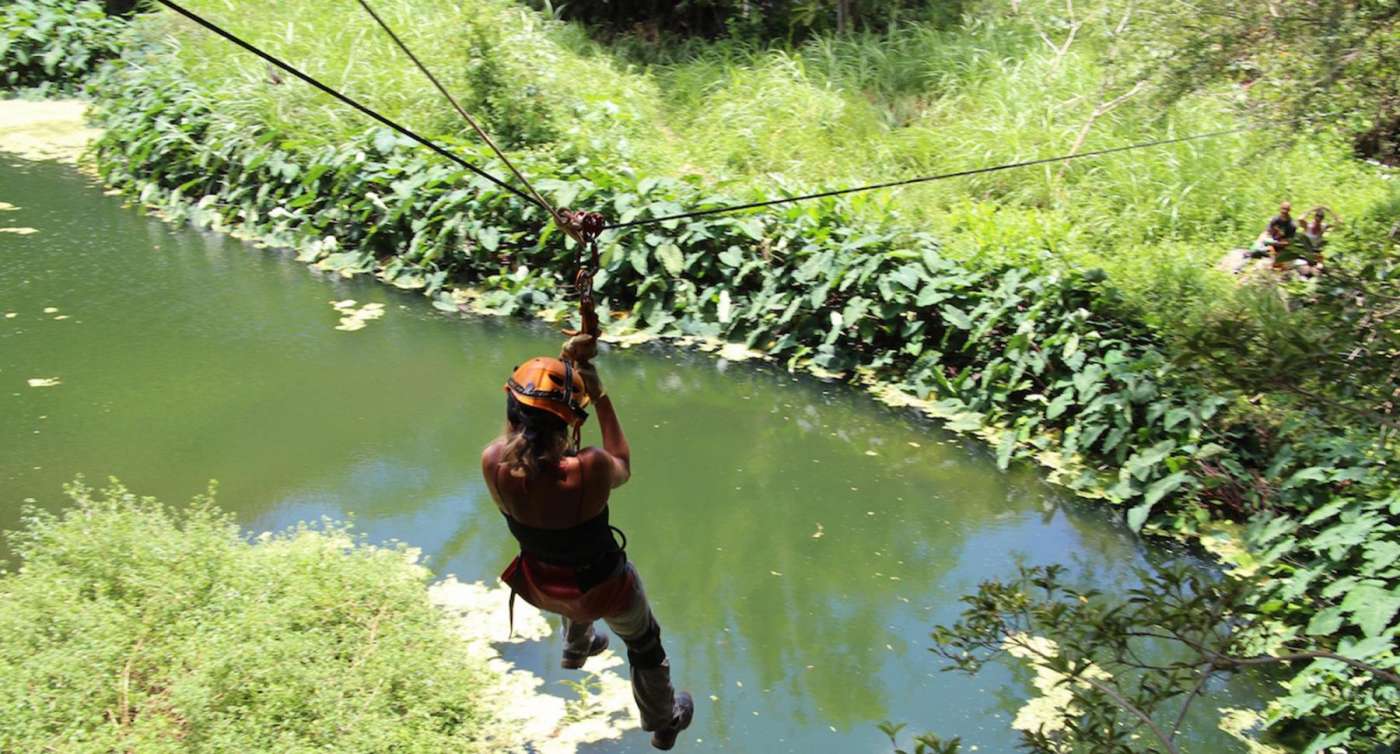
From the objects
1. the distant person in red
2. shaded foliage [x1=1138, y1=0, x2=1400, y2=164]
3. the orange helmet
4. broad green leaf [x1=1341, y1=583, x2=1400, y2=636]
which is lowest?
broad green leaf [x1=1341, y1=583, x2=1400, y2=636]

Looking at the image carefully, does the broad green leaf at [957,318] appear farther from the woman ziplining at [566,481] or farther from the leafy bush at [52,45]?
the leafy bush at [52,45]

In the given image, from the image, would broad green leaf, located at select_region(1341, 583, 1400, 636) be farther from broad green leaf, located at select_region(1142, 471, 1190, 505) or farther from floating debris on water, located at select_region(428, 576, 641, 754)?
floating debris on water, located at select_region(428, 576, 641, 754)

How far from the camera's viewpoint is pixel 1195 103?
942 cm

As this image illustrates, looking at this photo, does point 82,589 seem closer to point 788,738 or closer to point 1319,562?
point 788,738

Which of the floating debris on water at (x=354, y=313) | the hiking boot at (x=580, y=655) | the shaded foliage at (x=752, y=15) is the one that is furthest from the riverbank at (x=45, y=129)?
the hiking boot at (x=580, y=655)

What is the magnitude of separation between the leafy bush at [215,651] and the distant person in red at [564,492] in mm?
793

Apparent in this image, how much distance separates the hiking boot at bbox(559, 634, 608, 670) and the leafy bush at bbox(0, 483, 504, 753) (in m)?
0.49

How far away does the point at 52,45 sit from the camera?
12094 mm

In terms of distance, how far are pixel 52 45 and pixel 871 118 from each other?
8.06 meters

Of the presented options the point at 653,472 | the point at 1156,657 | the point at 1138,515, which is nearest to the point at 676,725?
the point at 1156,657

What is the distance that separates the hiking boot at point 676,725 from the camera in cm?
391

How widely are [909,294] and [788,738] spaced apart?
3.40 meters

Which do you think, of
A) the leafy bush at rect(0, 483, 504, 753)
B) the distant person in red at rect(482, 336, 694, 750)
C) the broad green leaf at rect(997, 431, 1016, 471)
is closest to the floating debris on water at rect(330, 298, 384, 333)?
the leafy bush at rect(0, 483, 504, 753)

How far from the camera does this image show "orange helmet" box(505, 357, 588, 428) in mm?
3188
